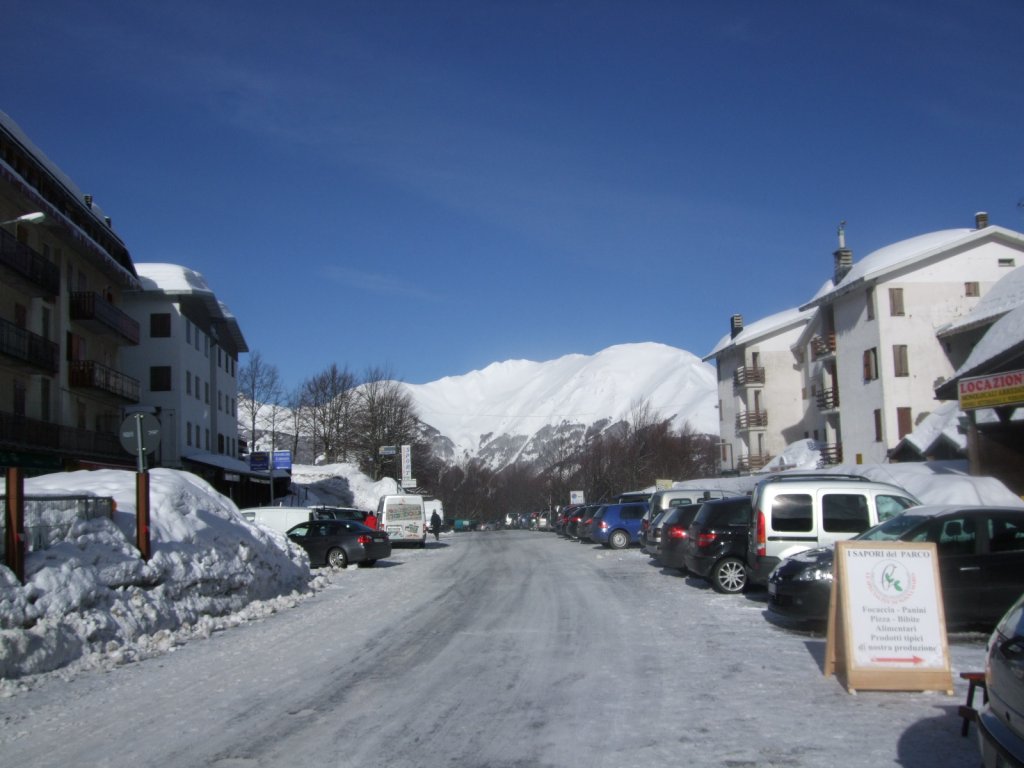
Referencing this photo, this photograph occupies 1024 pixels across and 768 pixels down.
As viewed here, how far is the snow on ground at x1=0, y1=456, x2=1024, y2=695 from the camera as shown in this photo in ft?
34.4

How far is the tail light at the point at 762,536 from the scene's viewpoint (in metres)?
15.4

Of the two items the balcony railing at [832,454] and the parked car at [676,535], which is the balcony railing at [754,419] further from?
the parked car at [676,535]

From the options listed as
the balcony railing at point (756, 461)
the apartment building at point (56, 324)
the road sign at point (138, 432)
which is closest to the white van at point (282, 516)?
the apartment building at point (56, 324)

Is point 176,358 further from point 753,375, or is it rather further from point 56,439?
point 753,375

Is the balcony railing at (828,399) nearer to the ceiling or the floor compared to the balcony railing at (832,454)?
nearer to the ceiling

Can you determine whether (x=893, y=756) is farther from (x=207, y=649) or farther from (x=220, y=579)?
(x=220, y=579)

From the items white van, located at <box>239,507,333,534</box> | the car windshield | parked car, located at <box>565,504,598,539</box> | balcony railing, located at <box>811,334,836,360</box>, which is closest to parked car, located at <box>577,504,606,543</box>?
parked car, located at <box>565,504,598,539</box>

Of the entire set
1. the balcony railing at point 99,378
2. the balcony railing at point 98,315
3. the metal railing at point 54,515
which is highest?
the balcony railing at point 98,315

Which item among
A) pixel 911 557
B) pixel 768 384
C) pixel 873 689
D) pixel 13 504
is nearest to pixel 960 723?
pixel 873 689

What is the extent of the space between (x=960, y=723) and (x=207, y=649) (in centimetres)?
846

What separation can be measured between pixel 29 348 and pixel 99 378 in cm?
687

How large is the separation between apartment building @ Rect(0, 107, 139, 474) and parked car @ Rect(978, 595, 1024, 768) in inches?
1113

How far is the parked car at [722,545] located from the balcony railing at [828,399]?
35.5m

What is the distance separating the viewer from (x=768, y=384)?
64.9 meters
